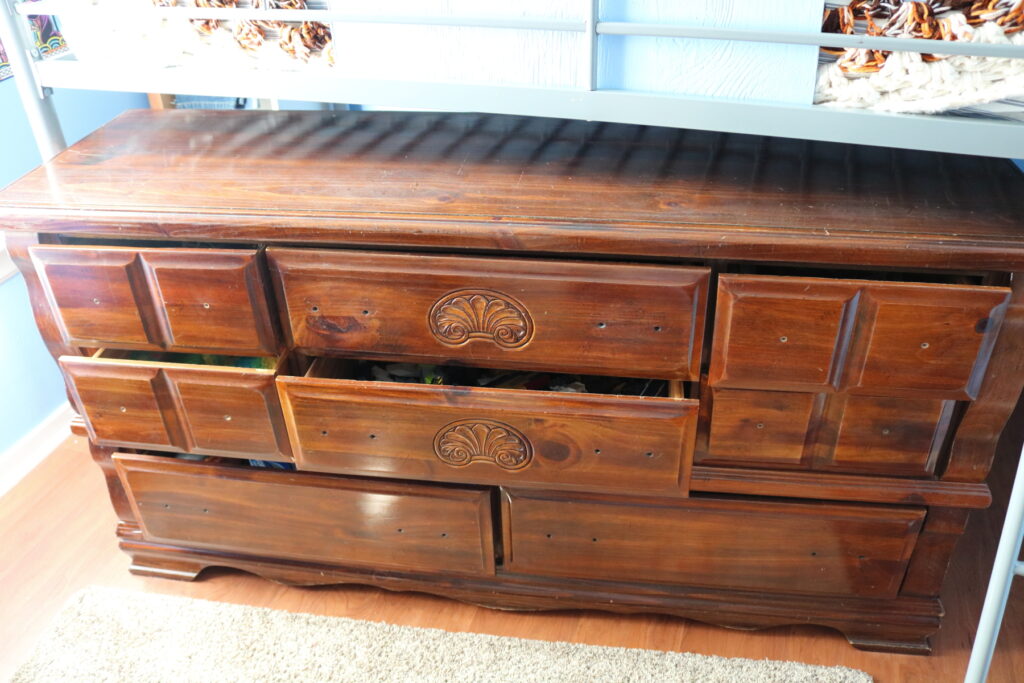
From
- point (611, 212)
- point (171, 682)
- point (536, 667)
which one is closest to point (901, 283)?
point (611, 212)

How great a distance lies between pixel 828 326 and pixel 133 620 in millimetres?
1189

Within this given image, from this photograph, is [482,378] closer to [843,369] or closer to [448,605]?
[448,605]

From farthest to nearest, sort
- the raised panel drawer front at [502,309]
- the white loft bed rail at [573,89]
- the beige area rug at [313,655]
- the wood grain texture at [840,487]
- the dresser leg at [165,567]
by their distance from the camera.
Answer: the dresser leg at [165,567], the beige area rug at [313,655], the wood grain texture at [840,487], the raised panel drawer front at [502,309], the white loft bed rail at [573,89]

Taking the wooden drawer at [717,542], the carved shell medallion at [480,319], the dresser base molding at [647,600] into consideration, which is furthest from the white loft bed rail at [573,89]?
the dresser base molding at [647,600]

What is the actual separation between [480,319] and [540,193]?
0.19 metres

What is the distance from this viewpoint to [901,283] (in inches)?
40.9

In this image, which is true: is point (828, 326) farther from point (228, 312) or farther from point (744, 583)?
point (228, 312)

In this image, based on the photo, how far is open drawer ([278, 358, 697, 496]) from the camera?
3.89ft

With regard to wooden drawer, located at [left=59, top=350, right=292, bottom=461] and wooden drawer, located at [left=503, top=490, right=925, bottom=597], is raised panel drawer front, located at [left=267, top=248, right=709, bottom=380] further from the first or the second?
wooden drawer, located at [left=503, top=490, right=925, bottom=597]

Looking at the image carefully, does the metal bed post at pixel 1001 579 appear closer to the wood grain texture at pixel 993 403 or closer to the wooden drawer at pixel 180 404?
the wood grain texture at pixel 993 403

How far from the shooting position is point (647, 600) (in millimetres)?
1389

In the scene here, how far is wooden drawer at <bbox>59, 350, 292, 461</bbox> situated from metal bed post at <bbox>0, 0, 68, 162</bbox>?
13.9 inches

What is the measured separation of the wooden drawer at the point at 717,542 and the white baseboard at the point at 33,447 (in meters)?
1.05

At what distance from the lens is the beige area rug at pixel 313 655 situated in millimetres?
1337
